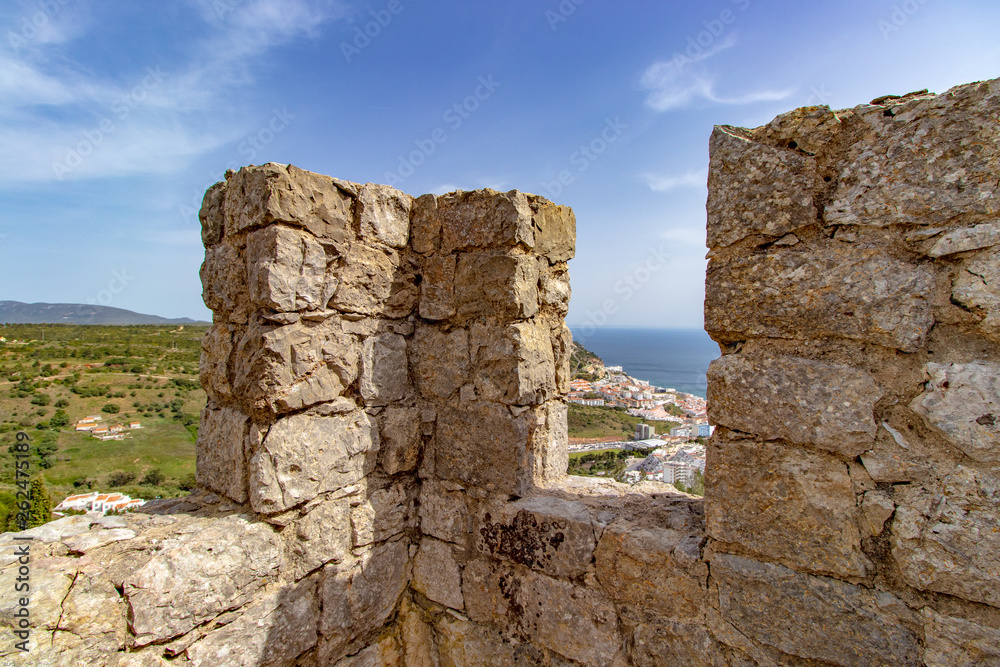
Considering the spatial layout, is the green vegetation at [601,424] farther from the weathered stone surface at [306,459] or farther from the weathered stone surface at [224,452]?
the weathered stone surface at [224,452]

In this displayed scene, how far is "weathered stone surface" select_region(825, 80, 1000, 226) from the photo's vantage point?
1.44 meters

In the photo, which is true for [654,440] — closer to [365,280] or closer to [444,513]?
[444,513]

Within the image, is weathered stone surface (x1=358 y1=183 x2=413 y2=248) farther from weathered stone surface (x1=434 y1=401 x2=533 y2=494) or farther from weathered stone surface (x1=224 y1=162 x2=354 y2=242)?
weathered stone surface (x1=434 y1=401 x2=533 y2=494)

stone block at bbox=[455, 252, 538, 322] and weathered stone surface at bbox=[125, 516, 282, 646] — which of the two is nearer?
weathered stone surface at bbox=[125, 516, 282, 646]

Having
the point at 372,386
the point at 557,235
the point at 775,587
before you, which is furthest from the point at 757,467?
the point at 372,386

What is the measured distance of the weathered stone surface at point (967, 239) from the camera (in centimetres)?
143

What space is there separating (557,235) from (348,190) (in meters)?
1.15

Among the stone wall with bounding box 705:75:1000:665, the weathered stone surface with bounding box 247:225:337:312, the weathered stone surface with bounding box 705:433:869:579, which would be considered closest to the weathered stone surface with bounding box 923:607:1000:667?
the stone wall with bounding box 705:75:1000:665

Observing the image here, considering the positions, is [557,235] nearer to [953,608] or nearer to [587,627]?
[587,627]

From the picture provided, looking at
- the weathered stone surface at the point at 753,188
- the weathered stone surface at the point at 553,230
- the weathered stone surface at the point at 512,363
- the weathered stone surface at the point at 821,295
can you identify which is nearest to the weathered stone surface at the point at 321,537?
the weathered stone surface at the point at 512,363

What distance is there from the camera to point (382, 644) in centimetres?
262

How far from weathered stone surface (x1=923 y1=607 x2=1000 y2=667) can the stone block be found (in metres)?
1.88

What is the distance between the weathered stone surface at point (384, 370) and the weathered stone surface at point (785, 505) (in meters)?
1.64

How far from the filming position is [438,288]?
8.98ft
